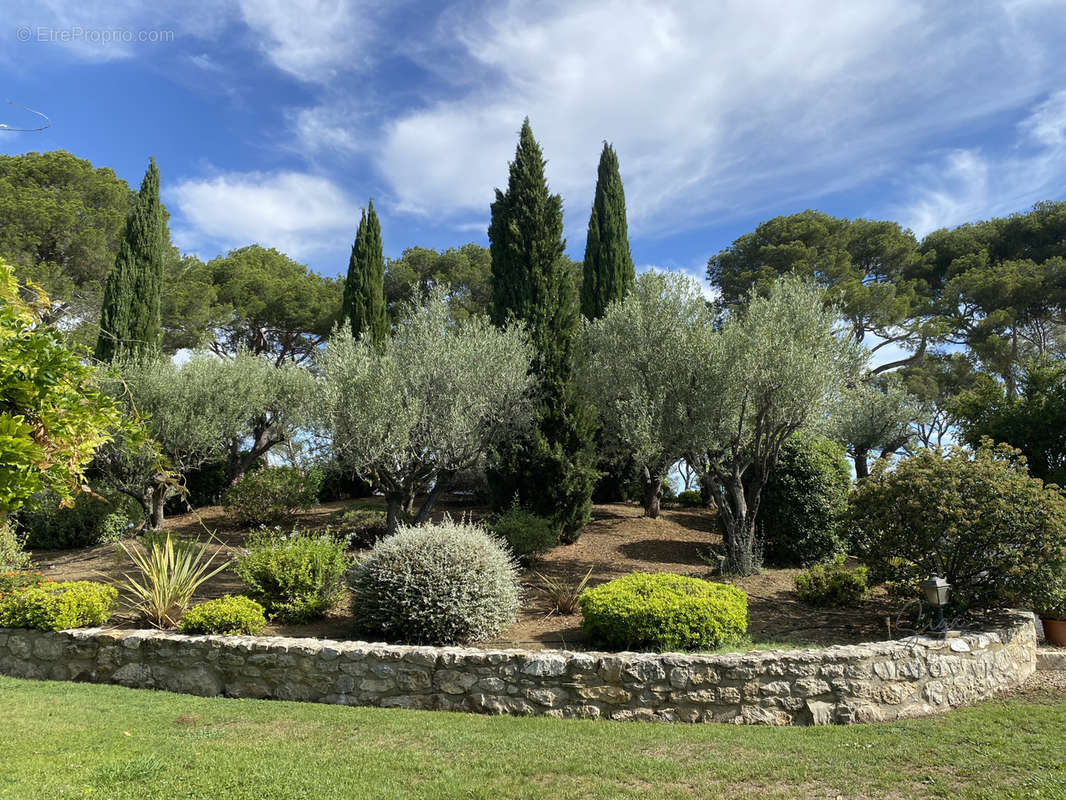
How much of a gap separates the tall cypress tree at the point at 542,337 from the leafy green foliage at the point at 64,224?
13.8 metres

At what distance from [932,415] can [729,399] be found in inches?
725

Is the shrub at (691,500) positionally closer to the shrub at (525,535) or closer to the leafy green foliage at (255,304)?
the shrub at (525,535)

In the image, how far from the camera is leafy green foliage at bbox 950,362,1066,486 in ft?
42.2

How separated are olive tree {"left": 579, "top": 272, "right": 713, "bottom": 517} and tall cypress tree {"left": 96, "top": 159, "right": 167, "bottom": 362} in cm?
1237

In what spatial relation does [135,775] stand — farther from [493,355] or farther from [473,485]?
[473,485]

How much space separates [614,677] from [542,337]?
8.33 metres

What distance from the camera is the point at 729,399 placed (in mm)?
10797

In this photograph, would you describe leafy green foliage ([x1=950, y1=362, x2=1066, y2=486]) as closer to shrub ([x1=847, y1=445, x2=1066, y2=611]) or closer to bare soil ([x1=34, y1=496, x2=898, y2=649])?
shrub ([x1=847, y1=445, x2=1066, y2=611])

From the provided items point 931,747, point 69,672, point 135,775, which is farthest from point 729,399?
point 69,672

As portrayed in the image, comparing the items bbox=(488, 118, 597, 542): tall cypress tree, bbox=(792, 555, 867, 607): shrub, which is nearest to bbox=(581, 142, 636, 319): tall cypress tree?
bbox=(488, 118, 597, 542): tall cypress tree

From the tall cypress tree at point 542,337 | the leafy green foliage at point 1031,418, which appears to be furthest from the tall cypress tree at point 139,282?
the leafy green foliage at point 1031,418

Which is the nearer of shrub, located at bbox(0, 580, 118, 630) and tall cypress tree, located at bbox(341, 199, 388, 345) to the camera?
shrub, located at bbox(0, 580, 118, 630)

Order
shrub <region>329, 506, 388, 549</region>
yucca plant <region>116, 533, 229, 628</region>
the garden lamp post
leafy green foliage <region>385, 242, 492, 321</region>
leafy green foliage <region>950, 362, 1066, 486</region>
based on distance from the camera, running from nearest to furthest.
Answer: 1. the garden lamp post
2. yucca plant <region>116, 533, 229, 628</region>
3. leafy green foliage <region>950, 362, 1066, 486</region>
4. shrub <region>329, 506, 388, 549</region>
5. leafy green foliage <region>385, 242, 492, 321</region>

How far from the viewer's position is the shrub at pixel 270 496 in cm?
1514
